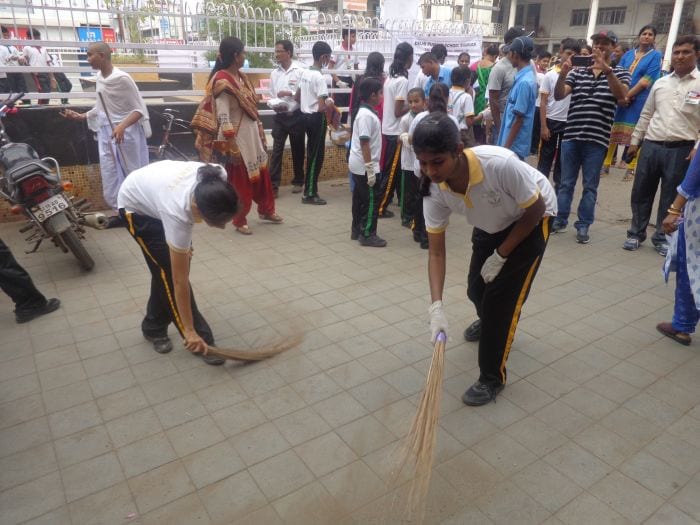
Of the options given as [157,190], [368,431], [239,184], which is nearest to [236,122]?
[239,184]

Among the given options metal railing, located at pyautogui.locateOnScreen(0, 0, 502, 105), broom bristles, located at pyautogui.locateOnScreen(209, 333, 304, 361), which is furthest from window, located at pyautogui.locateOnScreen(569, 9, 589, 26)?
broom bristles, located at pyautogui.locateOnScreen(209, 333, 304, 361)

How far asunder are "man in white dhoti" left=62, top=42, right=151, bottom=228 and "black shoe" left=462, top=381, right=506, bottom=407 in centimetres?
410

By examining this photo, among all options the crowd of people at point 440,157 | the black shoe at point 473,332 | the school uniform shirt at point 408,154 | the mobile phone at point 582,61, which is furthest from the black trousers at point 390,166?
the black shoe at point 473,332

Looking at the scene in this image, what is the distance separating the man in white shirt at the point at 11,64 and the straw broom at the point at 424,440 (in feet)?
19.7

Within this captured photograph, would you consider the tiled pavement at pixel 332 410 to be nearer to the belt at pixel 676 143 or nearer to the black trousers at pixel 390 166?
the belt at pixel 676 143

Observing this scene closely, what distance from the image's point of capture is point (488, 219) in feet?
8.47

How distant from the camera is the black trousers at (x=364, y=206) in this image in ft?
16.7

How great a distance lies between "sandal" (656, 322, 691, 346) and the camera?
139 inches

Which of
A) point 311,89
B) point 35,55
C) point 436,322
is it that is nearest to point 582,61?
point 311,89

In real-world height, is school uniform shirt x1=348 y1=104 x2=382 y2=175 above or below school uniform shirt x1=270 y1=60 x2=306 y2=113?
below

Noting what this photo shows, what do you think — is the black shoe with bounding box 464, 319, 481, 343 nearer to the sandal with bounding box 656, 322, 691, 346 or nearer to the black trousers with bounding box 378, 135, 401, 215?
the sandal with bounding box 656, 322, 691, 346

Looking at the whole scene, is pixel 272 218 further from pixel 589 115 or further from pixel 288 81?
pixel 589 115

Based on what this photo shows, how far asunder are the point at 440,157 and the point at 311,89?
4603 millimetres

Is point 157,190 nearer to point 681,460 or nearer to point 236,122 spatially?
point 236,122
